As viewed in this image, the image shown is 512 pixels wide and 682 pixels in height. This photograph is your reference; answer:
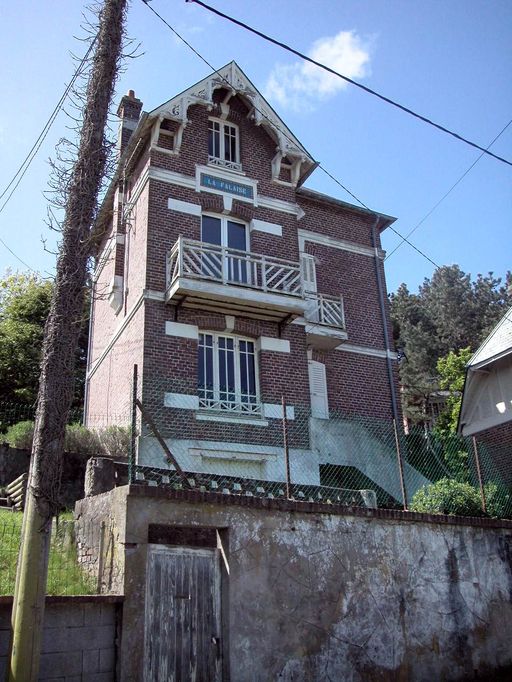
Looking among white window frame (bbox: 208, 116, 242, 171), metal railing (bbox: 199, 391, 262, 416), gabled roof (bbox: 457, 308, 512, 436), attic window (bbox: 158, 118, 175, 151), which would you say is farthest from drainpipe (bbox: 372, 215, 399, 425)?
attic window (bbox: 158, 118, 175, 151)

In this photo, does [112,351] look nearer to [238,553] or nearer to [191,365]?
[191,365]

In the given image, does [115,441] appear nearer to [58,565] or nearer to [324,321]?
[58,565]

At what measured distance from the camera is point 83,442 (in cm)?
1394

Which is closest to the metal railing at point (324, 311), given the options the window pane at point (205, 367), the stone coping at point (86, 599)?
the window pane at point (205, 367)

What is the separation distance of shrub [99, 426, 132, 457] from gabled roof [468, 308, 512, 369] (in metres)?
10.4

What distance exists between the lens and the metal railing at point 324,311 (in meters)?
17.6

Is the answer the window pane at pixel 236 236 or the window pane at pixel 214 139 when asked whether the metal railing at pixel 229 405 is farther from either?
the window pane at pixel 214 139

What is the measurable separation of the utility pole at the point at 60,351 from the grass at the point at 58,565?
58.1 inches

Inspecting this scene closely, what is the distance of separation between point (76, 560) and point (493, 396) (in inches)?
552

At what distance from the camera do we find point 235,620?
736 cm

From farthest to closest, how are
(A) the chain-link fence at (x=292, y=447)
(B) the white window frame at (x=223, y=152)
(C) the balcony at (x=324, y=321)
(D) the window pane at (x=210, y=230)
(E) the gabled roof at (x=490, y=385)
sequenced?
(E) the gabled roof at (x=490, y=385), (B) the white window frame at (x=223, y=152), (C) the balcony at (x=324, y=321), (D) the window pane at (x=210, y=230), (A) the chain-link fence at (x=292, y=447)

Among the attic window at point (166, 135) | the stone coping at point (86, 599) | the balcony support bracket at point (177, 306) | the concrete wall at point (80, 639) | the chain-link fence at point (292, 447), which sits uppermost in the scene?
the attic window at point (166, 135)


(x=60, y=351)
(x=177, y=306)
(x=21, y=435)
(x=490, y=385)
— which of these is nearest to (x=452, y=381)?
(x=490, y=385)

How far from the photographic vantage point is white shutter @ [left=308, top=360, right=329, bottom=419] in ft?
56.5
